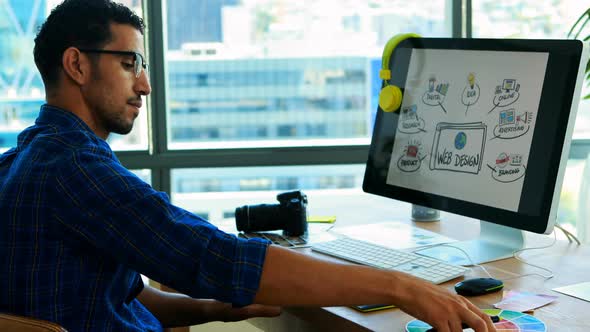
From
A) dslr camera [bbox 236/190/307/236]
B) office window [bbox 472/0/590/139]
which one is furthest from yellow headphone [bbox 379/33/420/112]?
office window [bbox 472/0/590/139]

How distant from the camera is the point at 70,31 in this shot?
154 centimetres

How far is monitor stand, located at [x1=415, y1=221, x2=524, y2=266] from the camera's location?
1.74 meters

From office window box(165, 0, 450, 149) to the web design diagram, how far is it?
1.61 metres

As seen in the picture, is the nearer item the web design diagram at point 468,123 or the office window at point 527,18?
the web design diagram at point 468,123

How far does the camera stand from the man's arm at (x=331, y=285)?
4.09 ft

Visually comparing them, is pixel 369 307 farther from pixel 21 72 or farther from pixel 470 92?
pixel 21 72

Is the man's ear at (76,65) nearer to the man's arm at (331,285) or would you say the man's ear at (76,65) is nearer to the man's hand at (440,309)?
the man's arm at (331,285)

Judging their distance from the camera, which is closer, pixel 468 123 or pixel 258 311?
pixel 258 311

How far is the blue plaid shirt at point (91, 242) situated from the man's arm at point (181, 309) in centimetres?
31

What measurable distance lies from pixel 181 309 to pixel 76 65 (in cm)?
60

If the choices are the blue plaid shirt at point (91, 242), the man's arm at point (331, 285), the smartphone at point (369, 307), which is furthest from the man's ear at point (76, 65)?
the smartphone at point (369, 307)

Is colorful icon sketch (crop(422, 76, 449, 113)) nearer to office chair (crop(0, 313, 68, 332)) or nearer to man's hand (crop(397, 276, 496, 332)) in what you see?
man's hand (crop(397, 276, 496, 332))

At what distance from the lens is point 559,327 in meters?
1.30

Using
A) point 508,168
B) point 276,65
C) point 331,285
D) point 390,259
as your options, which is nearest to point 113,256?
point 331,285
